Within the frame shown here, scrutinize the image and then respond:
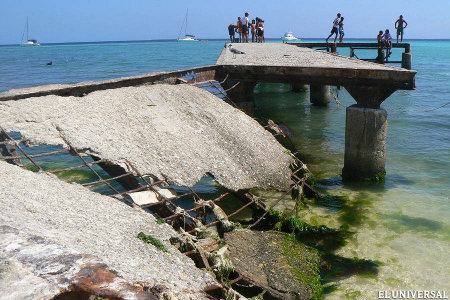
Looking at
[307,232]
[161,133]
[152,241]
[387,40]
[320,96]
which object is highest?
[387,40]

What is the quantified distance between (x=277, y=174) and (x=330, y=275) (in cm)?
174

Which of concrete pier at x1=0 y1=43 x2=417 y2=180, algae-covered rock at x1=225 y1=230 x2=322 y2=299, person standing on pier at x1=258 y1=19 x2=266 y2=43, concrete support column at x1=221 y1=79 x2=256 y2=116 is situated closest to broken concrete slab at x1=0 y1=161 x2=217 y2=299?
algae-covered rock at x1=225 y1=230 x2=322 y2=299

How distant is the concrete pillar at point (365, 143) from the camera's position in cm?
847

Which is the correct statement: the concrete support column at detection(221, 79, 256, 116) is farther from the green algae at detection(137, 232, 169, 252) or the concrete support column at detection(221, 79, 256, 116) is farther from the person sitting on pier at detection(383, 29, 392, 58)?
the person sitting on pier at detection(383, 29, 392, 58)

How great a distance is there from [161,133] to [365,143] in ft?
15.0

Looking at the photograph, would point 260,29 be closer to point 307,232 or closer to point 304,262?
point 307,232

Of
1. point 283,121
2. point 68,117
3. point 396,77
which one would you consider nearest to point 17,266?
point 68,117

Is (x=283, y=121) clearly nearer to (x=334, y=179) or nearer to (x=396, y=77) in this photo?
(x=334, y=179)

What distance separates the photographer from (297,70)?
934 cm

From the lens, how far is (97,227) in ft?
10.9

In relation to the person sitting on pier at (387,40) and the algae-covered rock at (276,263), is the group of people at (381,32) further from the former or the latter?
the algae-covered rock at (276,263)

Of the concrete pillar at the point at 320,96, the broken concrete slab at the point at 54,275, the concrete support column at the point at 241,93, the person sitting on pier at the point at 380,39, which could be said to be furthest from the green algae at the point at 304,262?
the person sitting on pier at the point at 380,39

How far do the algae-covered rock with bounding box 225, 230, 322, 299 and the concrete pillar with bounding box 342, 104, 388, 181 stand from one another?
3337 millimetres

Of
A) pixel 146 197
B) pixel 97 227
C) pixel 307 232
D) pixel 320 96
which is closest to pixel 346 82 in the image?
pixel 307 232
